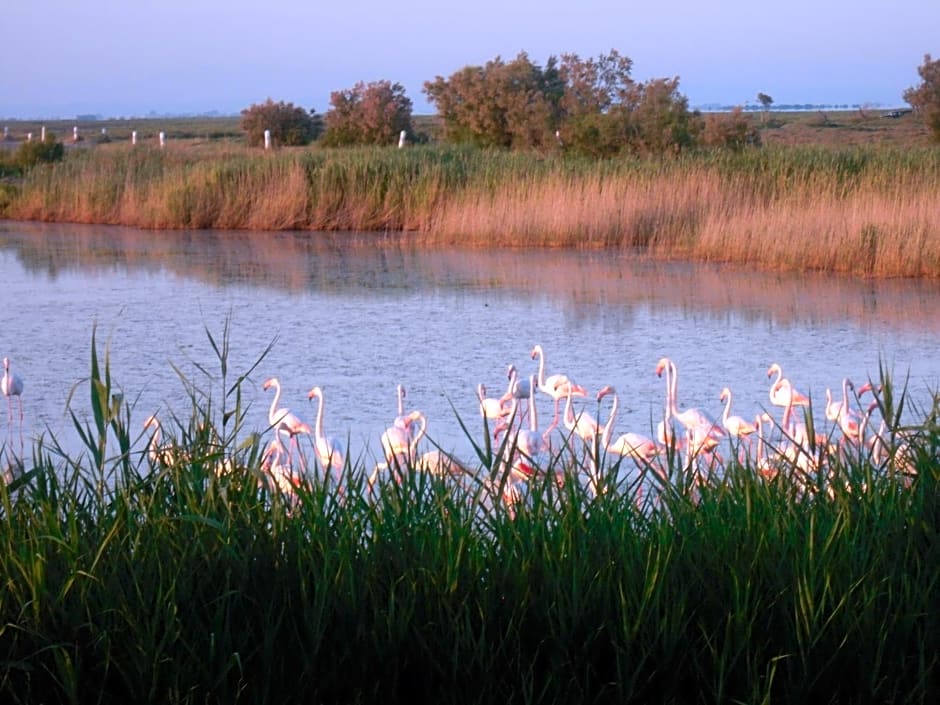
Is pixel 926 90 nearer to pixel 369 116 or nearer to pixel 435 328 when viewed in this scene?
pixel 369 116

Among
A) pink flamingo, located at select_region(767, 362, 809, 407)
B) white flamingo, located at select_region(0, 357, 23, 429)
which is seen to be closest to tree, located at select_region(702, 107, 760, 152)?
pink flamingo, located at select_region(767, 362, 809, 407)

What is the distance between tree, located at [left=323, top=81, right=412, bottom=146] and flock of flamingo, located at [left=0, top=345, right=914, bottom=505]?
24.8 meters

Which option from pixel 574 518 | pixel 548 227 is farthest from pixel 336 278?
pixel 574 518

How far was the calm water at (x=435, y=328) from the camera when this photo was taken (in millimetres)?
8023

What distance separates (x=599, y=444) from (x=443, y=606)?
3.56 feet

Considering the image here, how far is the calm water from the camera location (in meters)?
8.02

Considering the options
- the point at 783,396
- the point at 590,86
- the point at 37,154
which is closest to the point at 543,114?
the point at 590,86

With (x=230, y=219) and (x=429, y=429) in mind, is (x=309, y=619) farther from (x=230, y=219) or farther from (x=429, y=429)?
(x=230, y=219)

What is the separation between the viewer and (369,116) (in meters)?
34.0

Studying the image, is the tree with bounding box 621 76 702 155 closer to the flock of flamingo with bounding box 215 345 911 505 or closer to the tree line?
the tree line

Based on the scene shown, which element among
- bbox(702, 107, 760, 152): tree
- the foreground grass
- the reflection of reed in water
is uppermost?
bbox(702, 107, 760, 152): tree

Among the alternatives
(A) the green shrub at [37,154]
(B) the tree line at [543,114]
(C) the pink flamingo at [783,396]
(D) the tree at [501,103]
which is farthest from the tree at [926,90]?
(C) the pink flamingo at [783,396]

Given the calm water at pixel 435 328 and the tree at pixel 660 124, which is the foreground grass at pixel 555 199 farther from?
the tree at pixel 660 124

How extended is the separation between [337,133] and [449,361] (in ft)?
78.8
